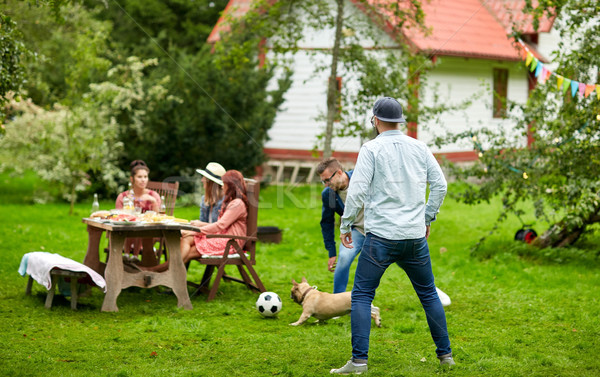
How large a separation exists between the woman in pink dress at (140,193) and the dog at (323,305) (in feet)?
8.03

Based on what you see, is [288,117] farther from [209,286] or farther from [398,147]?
[398,147]

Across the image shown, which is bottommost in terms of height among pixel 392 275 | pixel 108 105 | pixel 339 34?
pixel 392 275

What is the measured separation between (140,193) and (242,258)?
5.15 ft

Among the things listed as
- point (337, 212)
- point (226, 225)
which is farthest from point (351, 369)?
point (226, 225)

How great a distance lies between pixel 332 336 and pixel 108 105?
36.8 feet

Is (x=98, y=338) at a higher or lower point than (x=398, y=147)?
lower

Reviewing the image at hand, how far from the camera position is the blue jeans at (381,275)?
4520mm

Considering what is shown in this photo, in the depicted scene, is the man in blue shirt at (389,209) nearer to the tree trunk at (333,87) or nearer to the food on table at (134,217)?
the food on table at (134,217)

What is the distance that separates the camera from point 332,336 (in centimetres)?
582

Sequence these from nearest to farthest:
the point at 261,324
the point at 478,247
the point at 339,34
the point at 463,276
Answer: the point at 261,324
the point at 463,276
the point at 478,247
the point at 339,34

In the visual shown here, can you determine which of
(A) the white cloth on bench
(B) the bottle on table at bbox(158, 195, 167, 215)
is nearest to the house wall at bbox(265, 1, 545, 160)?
(B) the bottle on table at bbox(158, 195, 167, 215)

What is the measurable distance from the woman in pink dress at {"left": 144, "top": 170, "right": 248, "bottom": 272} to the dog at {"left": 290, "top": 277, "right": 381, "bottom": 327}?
1349 mm

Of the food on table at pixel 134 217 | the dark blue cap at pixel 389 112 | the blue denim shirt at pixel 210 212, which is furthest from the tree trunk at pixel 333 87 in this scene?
the dark blue cap at pixel 389 112

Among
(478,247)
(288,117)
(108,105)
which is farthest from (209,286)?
(288,117)
